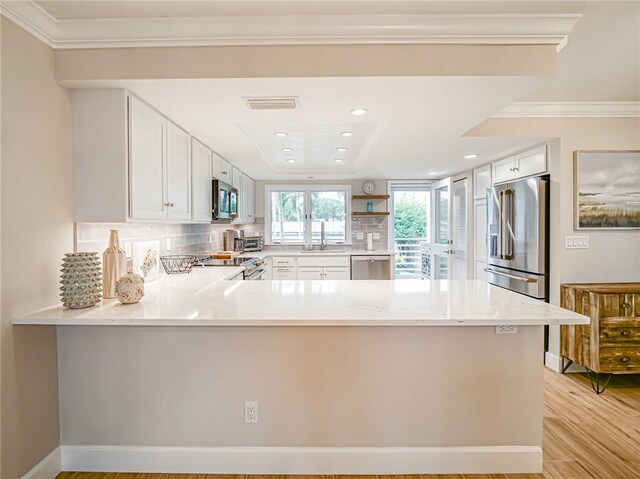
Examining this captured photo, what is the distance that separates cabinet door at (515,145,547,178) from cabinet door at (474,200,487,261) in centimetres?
77

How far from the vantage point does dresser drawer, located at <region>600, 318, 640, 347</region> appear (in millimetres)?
2846

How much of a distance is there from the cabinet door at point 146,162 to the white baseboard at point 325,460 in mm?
1322

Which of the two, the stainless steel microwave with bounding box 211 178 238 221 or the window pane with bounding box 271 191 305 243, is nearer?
the stainless steel microwave with bounding box 211 178 238 221

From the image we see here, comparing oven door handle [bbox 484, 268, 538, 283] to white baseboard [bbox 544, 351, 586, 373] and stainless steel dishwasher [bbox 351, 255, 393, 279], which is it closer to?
white baseboard [bbox 544, 351, 586, 373]

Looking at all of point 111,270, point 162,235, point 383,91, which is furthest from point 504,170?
point 111,270

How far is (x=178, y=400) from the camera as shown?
194 centimetres

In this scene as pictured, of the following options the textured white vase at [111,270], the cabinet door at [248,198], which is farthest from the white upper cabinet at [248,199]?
the textured white vase at [111,270]

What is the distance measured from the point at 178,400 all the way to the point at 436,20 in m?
2.31

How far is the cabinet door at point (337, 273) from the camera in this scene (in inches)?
212

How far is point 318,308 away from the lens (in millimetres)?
1881

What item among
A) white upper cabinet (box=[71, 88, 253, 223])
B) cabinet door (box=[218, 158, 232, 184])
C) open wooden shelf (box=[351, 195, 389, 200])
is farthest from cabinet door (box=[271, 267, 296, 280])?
white upper cabinet (box=[71, 88, 253, 223])

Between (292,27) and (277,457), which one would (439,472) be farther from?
(292,27)

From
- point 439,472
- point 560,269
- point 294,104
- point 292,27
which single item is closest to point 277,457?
point 439,472

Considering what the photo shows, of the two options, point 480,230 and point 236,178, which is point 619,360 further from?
point 236,178
